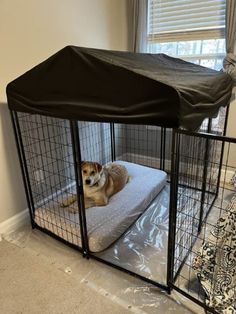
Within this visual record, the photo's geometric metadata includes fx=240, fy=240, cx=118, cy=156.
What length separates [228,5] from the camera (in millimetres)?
2414

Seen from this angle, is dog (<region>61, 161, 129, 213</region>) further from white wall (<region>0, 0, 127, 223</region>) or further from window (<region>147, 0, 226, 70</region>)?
window (<region>147, 0, 226, 70</region>)

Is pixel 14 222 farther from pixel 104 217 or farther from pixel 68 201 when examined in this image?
pixel 104 217

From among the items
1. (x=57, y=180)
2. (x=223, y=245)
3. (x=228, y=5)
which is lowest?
(x=57, y=180)

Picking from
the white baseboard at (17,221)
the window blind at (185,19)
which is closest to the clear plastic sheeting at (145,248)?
the white baseboard at (17,221)

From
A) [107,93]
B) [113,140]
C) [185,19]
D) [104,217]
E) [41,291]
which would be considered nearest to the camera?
[107,93]

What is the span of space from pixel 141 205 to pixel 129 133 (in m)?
1.48

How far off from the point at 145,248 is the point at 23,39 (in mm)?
1997

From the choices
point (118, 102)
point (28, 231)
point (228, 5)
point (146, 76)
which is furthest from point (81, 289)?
point (228, 5)

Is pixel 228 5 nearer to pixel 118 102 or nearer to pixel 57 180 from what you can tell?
pixel 118 102

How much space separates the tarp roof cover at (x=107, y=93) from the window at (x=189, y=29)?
1283mm

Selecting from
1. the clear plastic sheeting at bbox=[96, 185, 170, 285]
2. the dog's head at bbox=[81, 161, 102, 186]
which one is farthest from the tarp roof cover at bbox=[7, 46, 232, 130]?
the clear plastic sheeting at bbox=[96, 185, 170, 285]

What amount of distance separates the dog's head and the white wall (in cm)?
61

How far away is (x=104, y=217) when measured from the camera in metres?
2.02

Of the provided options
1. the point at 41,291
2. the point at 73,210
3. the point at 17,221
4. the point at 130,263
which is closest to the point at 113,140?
the point at 73,210
